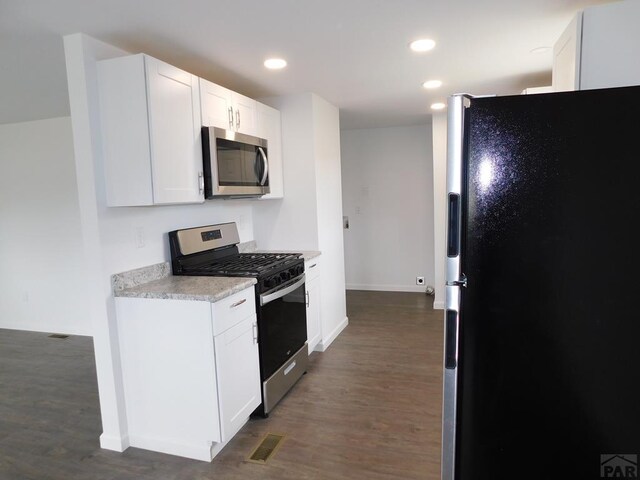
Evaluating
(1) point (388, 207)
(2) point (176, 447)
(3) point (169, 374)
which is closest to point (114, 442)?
(2) point (176, 447)

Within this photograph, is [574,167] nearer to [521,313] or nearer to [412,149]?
[521,313]

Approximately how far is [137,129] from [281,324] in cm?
155

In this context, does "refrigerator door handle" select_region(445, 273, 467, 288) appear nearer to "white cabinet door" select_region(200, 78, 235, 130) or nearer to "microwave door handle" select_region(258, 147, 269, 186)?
"white cabinet door" select_region(200, 78, 235, 130)

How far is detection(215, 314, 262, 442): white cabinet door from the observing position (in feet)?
7.41

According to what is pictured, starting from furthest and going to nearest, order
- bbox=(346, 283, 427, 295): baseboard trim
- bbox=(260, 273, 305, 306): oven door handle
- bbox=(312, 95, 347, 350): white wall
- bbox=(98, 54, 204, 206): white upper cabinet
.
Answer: bbox=(346, 283, 427, 295): baseboard trim < bbox=(312, 95, 347, 350): white wall < bbox=(260, 273, 305, 306): oven door handle < bbox=(98, 54, 204, 206): white upper cabinet

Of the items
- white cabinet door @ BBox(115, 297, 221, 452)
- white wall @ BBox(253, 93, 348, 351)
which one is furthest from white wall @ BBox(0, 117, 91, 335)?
white cabinet door @ BBox(115, 297, 221, 452)

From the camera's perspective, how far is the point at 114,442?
95.3 inches

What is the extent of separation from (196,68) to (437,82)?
196cm

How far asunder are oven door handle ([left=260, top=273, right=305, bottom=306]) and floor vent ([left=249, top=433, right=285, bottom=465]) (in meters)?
0.80

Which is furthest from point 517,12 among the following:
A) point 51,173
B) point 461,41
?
point 51,173

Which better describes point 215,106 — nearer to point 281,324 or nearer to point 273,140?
point 273,140

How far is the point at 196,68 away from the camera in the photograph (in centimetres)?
290

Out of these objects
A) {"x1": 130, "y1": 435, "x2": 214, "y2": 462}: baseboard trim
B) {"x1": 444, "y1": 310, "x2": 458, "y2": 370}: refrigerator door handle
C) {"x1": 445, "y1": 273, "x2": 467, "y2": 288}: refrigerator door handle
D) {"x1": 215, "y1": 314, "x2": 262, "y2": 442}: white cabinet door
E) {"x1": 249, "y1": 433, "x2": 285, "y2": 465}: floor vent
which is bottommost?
{"x1": 249, "y1": 433, "x2": 285, "y2": 465}: floor vent

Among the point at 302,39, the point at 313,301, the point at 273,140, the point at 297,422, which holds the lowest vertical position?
the point at 297,422
